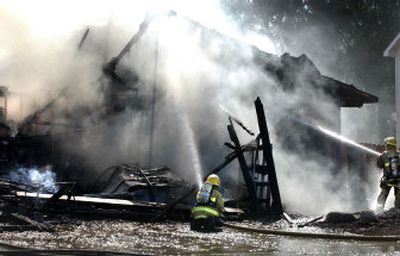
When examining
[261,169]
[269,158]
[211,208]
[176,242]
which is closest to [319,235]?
[211,208]

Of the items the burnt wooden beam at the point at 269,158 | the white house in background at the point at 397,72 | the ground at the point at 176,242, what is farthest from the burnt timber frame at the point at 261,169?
the white house in background at the point at 397,72

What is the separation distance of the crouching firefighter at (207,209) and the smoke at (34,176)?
13.1 feet

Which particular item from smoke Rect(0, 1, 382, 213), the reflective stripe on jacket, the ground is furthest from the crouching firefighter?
smoke Rect(0, 1, 382, 213)

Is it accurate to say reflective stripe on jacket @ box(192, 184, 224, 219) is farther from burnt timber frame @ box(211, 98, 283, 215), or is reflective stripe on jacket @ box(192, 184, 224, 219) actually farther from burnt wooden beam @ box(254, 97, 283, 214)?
burnt wooden beam @ box(254, 97, 283, 214)

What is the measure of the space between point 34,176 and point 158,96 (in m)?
3.83

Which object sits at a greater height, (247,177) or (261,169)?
(261,169)

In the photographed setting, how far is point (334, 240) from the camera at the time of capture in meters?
9.82

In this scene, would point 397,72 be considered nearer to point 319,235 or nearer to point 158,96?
point 158,96

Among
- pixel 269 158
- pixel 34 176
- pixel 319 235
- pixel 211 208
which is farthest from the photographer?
pixel 34 176

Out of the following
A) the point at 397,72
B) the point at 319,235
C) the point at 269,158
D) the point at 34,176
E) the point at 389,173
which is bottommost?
the point at 319,235

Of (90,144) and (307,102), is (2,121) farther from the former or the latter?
(307,102)

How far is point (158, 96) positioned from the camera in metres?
16.3

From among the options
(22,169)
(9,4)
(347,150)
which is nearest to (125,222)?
(22,169)

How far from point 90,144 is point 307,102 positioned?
6410 millimetres
